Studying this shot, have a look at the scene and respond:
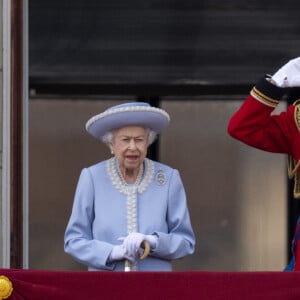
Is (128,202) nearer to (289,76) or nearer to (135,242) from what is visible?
(135,242)

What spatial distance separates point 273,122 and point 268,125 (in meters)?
0.03

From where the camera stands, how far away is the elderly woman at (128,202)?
6891 mm

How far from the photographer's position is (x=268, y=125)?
698 centimetres

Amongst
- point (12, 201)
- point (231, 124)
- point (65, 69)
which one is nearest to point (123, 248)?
point (231, 124)

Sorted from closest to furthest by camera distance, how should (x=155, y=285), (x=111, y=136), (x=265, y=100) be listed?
(x=155, y=285) → (x=265, y=100) → (x=111, y=136)

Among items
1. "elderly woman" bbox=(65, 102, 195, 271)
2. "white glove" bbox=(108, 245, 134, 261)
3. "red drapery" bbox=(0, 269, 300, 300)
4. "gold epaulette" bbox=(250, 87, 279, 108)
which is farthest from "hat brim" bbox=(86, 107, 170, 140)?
"red drapery" bbox=(0, 269, 300, 300)

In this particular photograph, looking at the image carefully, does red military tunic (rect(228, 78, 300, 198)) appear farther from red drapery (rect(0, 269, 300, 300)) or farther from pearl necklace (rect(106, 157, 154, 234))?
red drapery (rect(0, 269, 300, 300))

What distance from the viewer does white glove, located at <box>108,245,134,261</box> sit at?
678 centimetres

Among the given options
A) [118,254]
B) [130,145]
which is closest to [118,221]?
[118,254]

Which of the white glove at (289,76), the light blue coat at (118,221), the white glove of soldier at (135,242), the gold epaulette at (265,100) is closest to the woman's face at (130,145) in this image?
the light blue coat at (118,221)

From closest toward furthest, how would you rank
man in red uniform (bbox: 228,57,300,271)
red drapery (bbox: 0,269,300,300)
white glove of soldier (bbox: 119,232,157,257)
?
1. red drapery (bbox: 0,269,300,300)
2. white glove of soldier (bbox: 119,232,157,257)
3. man in red uniform (bbox: 228,57,300,271)

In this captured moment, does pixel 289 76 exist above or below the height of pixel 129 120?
above

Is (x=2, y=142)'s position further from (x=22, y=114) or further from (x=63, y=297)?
(x=63, y=297)

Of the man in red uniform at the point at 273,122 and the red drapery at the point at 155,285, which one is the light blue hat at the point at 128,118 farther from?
the red drapery at the point at 155,285
